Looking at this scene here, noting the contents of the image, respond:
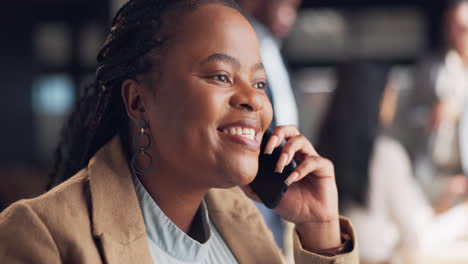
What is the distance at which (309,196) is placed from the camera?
4.46ft

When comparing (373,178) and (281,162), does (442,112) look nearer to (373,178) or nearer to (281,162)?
(373,178)

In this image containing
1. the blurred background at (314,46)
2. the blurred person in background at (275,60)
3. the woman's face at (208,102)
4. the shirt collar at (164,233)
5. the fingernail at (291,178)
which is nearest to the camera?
the woman's face at (208,102)

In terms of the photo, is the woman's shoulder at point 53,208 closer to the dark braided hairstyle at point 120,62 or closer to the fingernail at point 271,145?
the dark braided hairstyle at point 120,62

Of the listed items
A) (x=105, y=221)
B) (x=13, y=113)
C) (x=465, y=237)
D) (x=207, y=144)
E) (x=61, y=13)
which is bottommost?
(x=13, y=113)

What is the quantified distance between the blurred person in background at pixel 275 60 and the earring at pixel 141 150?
2.84ft

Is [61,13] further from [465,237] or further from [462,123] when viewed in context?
[465,237]

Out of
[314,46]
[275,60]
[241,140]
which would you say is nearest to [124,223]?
[241,140]

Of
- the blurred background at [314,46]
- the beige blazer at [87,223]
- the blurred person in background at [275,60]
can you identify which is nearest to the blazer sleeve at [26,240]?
the beige blazer at [87,223]

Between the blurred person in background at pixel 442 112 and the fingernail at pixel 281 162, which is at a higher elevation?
the fingernail at pixel 281 162

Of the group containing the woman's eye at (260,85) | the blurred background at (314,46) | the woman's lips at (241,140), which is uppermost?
the woman's eye at (260,85)

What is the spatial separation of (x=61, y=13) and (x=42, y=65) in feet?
2.86

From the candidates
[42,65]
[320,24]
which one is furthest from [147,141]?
[42,65]

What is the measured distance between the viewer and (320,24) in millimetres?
7484

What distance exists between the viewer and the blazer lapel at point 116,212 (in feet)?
3.51
